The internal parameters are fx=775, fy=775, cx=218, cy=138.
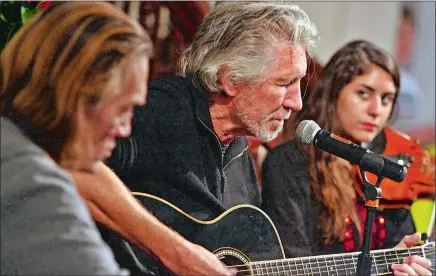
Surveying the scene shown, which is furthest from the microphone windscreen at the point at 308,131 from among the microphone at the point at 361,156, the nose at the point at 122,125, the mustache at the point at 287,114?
the nose at the point at 122,125

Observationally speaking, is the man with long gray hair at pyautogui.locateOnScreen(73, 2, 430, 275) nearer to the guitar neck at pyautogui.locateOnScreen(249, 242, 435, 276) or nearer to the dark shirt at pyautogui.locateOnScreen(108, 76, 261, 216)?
the dark shirt at pyautogui.locateOnScreen(108, 76, 261, 216)

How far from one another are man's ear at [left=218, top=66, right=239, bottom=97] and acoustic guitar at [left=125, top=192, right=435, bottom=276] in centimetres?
25

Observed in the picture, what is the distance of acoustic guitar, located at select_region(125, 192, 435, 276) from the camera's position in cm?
159

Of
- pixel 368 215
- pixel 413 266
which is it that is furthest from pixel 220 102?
pixel 413 266

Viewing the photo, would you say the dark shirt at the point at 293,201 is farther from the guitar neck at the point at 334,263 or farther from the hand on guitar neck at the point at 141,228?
the hand on guitar neck at the point at 141,228

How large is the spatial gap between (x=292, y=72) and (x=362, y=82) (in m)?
0.32

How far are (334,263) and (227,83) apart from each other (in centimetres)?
48

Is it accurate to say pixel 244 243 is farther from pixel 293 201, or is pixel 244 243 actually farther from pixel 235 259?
pixel 293 201

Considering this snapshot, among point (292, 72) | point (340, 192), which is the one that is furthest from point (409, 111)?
point (292, 72)

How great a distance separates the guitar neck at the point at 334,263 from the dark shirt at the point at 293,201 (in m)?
0.03

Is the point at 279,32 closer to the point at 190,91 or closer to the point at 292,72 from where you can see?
the point at 292,72

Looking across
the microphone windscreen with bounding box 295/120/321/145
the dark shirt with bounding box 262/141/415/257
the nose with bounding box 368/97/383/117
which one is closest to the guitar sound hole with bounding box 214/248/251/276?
the dark shirt with bounding box 262/141/415/257

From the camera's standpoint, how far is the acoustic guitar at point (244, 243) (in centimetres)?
159

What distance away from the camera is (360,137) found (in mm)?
1934
